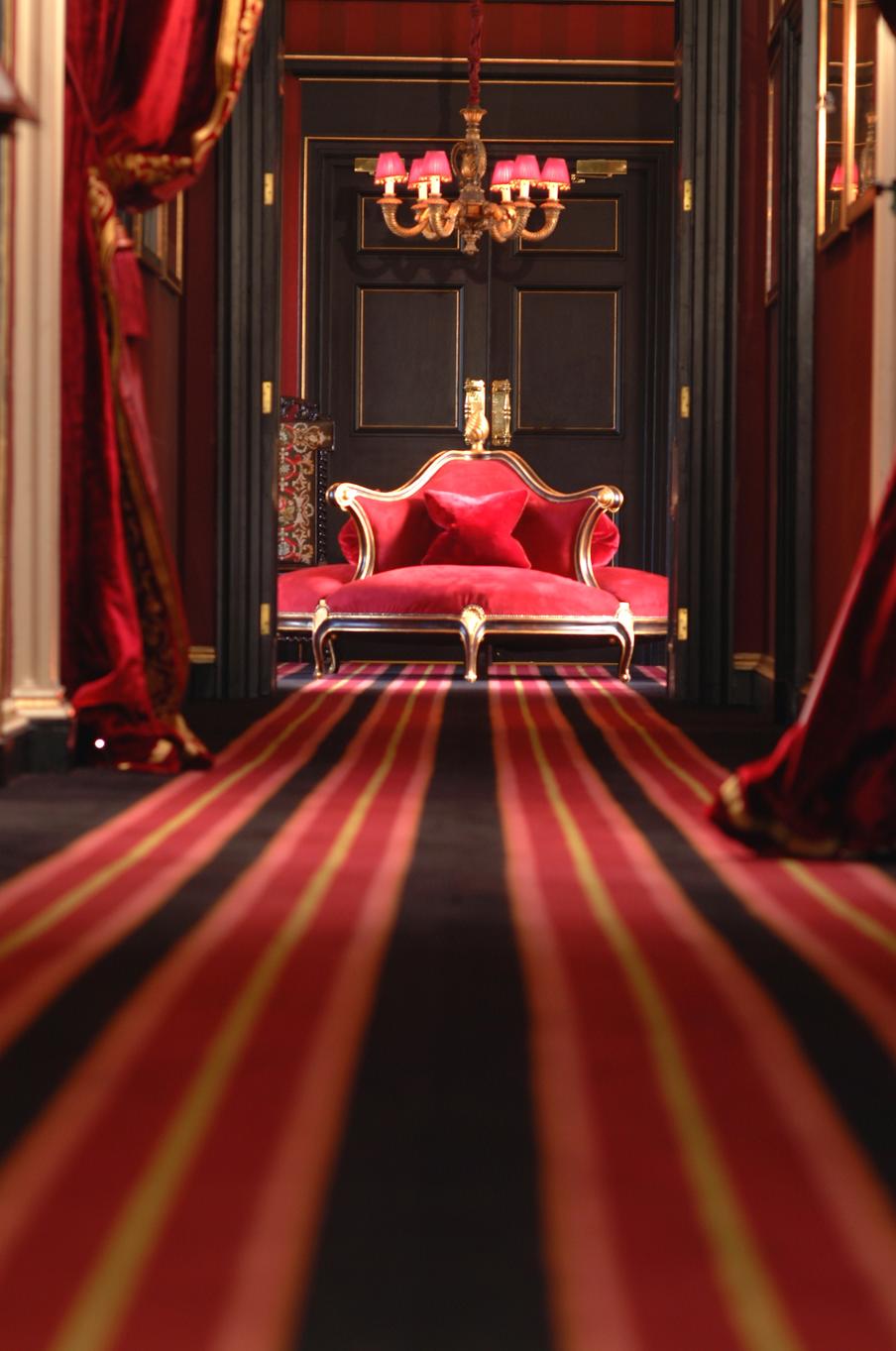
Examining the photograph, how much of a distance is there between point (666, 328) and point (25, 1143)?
292 inches

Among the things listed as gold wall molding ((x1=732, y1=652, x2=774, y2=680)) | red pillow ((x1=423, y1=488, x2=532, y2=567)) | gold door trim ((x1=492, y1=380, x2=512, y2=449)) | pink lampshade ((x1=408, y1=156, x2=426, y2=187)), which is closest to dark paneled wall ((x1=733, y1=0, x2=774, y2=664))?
gold wall molding ((x1=732, y1=652, x2=774, y2=680))

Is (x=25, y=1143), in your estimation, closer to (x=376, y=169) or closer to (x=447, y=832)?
(x=447, y=832)

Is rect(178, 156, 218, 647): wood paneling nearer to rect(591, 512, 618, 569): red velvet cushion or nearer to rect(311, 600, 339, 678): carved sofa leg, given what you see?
rect(311, 600, 339, 678): carved sofa leg

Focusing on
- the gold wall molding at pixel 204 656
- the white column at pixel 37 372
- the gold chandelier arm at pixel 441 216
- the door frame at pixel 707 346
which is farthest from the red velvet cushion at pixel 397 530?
the white column at pixel 37 372

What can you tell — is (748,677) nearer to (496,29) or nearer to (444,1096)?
(496,29)

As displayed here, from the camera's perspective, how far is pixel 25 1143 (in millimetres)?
1181

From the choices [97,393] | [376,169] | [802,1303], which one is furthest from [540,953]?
[376,169]

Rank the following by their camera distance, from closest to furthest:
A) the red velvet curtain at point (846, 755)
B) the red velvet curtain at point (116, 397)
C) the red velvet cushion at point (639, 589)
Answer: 1. the red velvet curtain at point (846, 755)
2. the red velvet curtain at point (116, 397)
3. the red velvet cushion at point (639, 589)

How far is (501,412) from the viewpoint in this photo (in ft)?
27.3

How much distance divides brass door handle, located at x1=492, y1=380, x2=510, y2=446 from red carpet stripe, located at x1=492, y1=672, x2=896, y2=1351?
642 cm

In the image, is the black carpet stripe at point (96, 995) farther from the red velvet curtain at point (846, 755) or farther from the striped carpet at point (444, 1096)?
the red velvet curtain at point (846, 755)

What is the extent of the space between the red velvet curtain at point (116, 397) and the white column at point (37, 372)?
0.10m

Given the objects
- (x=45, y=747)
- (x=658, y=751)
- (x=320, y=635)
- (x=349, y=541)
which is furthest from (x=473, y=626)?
(x=45, y=747)

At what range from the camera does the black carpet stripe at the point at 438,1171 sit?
923 millimetres
